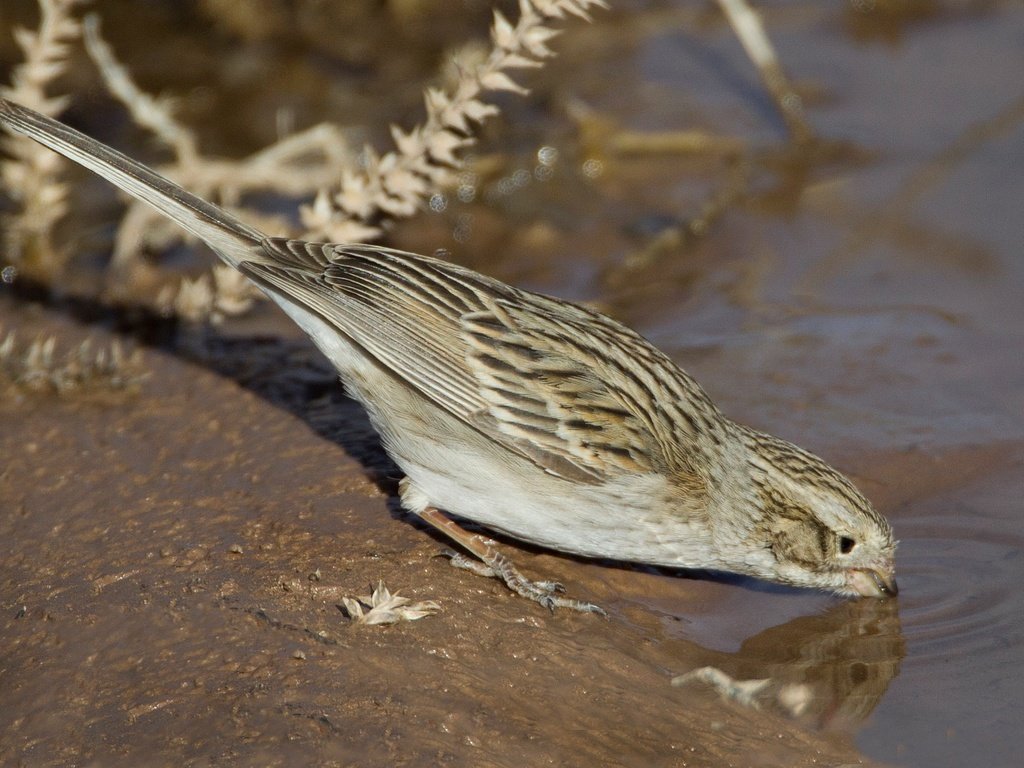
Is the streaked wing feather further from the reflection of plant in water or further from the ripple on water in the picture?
the ripple on water

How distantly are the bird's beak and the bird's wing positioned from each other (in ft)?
3.01

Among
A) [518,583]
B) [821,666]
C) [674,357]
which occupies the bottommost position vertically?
[518,583]

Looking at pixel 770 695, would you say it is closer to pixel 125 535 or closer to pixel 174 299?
pixel 125 535

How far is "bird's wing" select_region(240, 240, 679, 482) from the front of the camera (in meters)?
5.14

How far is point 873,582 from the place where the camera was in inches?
209

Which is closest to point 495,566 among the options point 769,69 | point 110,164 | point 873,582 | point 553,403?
point 553,403

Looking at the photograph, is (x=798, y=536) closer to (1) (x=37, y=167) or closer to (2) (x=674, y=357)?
(2) (x=674, y=357)

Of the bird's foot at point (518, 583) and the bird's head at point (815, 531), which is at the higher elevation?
the bird's head at point (815, 531)

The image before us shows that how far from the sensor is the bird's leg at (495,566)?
196 inches

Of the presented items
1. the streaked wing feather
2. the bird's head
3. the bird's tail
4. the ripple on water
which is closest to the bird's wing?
the streaked wing feather

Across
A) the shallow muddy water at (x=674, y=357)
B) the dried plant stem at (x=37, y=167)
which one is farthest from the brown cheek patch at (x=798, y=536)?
the dried plant stem at (x=37, y=167)

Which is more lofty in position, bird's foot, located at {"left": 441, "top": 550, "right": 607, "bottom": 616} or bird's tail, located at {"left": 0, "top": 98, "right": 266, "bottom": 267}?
bird's tail, located at {"left": 0, "top": 98, "right": 266, "bottom": 267}

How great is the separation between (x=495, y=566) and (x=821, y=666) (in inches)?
51.0

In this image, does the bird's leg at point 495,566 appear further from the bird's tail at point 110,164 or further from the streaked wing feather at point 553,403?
the bird's tail at point 110,164
